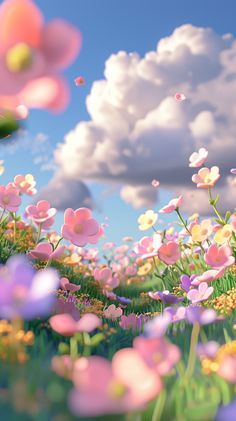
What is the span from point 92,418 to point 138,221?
3.34m

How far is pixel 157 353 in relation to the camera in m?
0.99

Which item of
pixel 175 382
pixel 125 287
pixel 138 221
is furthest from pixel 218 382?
pixel 125 287

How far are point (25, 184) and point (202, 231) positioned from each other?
69.7 inches

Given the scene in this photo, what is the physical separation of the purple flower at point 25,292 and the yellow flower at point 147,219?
10.7 ft

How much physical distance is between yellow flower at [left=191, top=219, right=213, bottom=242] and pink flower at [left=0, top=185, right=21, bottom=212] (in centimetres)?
136

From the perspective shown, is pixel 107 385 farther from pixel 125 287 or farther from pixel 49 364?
pixel 125 287

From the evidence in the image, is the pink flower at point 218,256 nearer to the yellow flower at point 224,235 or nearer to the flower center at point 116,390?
the yellow flower at point 224,235

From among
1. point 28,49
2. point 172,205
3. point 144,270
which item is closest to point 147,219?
point 172,205

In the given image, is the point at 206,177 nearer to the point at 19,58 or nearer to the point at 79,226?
the point at 79,226

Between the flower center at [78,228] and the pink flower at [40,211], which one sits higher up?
the pink flower at [40,211]

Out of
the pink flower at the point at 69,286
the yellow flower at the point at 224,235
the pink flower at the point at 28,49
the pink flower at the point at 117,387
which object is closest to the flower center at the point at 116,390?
the pink flower at the point at 117,387

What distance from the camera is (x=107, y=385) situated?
891mm

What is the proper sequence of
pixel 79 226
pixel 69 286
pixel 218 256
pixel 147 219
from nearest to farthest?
pixel 79 226 → pixel 218 256 → pixel 69 286 → pixel 147 219

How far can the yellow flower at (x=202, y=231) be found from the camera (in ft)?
12.7
